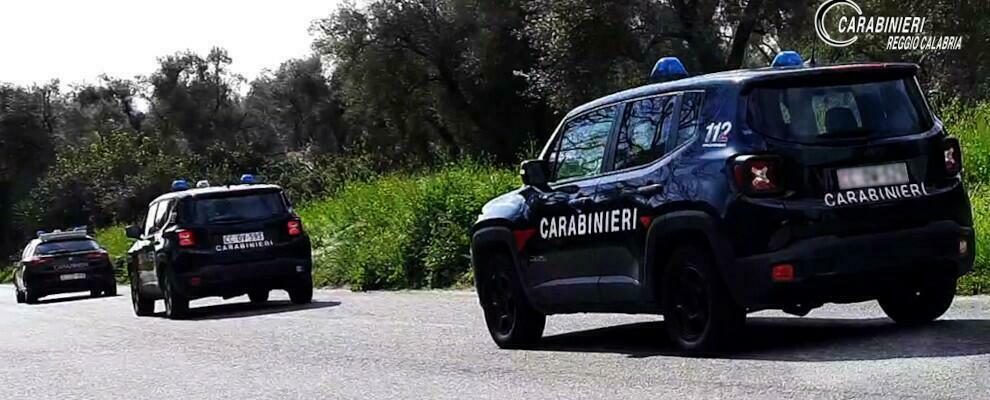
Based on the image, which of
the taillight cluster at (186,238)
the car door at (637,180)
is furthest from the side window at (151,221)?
the car door at (637,180)

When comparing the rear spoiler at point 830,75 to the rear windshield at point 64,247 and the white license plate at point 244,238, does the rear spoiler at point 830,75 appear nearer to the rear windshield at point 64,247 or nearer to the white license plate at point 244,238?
the white license plate at point 244,238

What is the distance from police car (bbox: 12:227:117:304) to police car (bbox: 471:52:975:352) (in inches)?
853

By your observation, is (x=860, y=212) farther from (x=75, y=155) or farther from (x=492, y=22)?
(x=75, y=155)

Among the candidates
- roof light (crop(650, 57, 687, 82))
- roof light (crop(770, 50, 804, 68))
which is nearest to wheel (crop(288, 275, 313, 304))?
roof light (crop(650, 57, 687, 82))

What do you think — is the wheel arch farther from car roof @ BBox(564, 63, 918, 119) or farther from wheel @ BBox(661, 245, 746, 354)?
car roof @ BBox(564, 63, 918, 119)

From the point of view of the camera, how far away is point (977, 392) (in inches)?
274

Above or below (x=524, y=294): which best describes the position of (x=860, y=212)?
above

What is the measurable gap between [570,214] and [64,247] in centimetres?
2254

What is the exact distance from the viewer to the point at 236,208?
60.4 ft

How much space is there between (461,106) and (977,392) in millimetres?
41329

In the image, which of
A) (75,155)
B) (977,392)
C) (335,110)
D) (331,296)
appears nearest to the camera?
(977,392)

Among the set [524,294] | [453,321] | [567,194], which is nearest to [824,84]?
[567,194]

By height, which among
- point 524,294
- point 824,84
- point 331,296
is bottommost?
point 331,296

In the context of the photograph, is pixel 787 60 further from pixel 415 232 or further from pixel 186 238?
pixel 415 232
